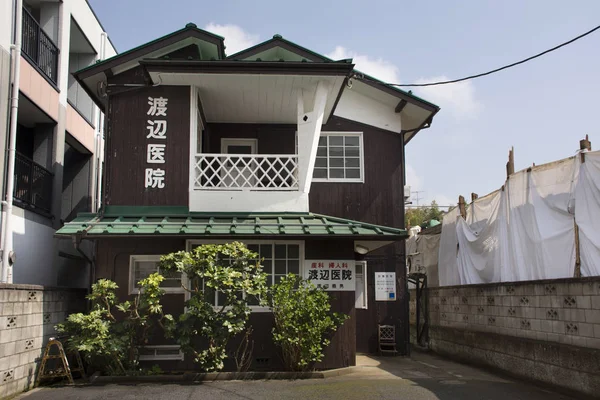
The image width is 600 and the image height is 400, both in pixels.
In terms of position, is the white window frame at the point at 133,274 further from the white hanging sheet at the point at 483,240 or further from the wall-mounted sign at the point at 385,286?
the white hanging sheet at the point at 483,240

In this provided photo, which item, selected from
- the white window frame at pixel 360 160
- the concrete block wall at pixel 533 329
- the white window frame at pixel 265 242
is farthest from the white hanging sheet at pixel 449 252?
the white window frame at pixel 265 242

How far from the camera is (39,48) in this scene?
13648mm

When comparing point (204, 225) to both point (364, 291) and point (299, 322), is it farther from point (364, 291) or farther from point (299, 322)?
point (364, 291)

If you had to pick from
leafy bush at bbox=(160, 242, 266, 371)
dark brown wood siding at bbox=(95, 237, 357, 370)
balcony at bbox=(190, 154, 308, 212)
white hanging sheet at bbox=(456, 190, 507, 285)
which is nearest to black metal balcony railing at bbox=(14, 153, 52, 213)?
dark brown wood siding at bbox=(95, 237, 357, 370)

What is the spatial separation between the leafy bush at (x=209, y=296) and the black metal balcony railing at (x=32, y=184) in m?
5.08

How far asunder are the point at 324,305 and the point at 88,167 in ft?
35.3

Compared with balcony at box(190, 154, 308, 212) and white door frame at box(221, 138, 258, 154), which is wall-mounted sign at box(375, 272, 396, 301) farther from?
white door frame at box(221, 138, 258, 154)

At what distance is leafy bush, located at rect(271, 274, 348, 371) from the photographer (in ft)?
33.5

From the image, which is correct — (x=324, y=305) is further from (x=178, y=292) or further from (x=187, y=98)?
(x=187, y=98)

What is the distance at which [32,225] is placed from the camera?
41.5 feet

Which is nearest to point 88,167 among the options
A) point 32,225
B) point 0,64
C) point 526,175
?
point 32,225

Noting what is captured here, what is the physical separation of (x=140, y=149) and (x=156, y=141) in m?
0.39

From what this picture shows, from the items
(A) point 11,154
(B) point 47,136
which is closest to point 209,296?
(A) point 11,154

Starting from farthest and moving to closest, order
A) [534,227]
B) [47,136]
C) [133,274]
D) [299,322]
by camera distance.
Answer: [47,136] → [133,274] → [534,227] → [299,322]
